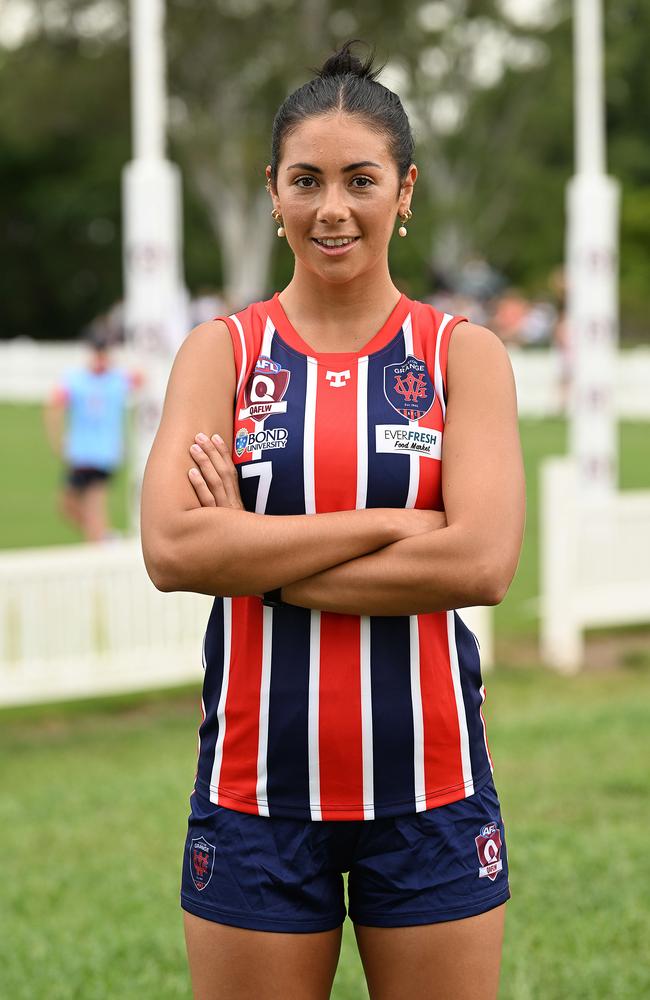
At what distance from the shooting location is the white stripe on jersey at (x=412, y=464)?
2668mm

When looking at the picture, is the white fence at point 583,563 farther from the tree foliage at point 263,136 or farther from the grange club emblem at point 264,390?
the tree foliage at point 263,136

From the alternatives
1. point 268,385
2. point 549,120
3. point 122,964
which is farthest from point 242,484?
point 549,120

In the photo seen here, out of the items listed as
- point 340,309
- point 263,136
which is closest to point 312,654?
point 340,309

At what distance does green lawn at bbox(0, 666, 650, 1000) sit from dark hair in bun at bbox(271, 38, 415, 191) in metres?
2.94

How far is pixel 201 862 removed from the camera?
8.79ft

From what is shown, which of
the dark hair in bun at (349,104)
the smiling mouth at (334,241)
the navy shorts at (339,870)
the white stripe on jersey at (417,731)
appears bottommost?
the navy shorts at (339,870)

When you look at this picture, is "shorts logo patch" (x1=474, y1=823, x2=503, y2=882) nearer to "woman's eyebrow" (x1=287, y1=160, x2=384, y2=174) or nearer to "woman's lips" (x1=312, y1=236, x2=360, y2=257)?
"woman's lips" (x1=312, y1=236, x2=360, y2=257)

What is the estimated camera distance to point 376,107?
2680 millimetres

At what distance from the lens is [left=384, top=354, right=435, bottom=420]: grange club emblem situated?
2.67 metres

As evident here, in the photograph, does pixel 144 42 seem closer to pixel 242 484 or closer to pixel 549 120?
pixel 242 484

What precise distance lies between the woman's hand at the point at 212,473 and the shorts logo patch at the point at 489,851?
2.46ft

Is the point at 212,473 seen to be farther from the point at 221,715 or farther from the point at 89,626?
the point at 89,626

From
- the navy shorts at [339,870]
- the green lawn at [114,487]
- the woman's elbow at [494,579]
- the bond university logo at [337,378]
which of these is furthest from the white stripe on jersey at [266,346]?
the green lawn at [114,487]

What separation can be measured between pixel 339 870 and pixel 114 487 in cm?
1674
